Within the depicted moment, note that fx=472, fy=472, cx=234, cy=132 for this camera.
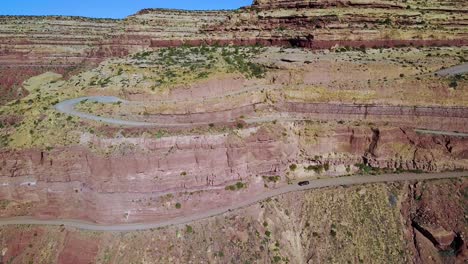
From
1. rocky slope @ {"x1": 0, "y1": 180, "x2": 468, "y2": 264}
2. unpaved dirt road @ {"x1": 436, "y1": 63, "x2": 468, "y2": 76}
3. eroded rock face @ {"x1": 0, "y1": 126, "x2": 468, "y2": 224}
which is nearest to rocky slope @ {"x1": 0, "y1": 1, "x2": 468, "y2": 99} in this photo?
unpaved dirt road @ {"x1": 436, "y1": 63, "x2": 468, "y2": 76}

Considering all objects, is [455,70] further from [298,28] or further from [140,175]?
[140,175]

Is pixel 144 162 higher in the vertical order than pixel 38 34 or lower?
lower

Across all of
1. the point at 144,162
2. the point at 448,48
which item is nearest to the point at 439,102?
the point at 448,48

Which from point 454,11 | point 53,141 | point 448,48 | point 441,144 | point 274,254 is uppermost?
point 454,11

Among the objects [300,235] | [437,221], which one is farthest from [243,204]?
[437,221]

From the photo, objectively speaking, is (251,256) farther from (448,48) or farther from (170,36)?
(170,36)

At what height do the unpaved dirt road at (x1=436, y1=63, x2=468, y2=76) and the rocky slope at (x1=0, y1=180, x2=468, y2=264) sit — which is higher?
the unpaved dirt road at (x1=436, y1=63, x2=468, y2=76)

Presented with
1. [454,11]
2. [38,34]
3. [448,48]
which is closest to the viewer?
[448,48]

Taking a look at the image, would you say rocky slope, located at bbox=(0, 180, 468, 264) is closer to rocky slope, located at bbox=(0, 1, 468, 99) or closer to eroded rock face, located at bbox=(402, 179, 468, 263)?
eroded rock face, located at bbox=(402, 179, 468, 263)
